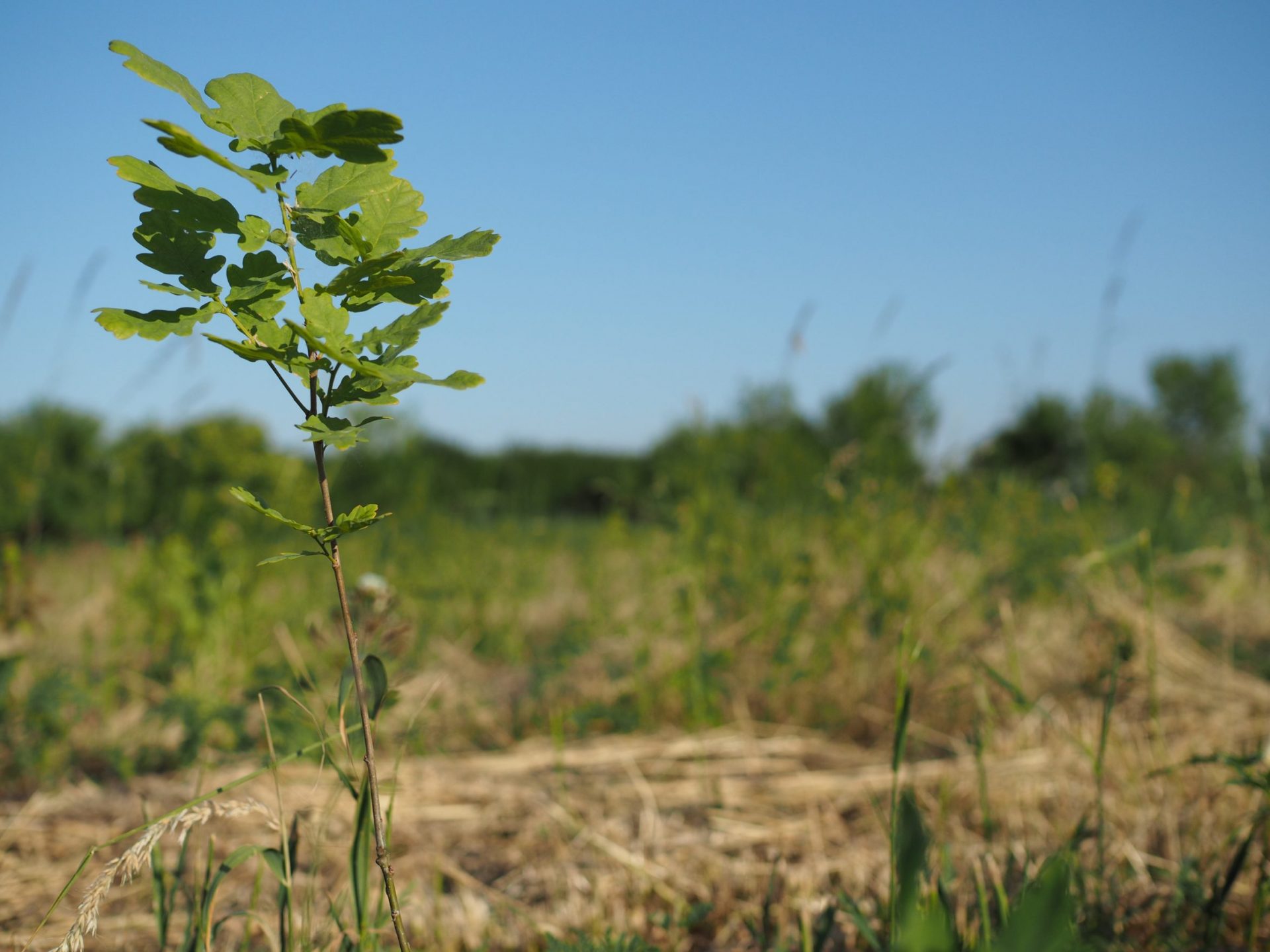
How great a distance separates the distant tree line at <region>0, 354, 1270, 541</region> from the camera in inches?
130

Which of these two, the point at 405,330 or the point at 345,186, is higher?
the point at 345,186

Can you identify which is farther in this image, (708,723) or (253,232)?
(708,723)

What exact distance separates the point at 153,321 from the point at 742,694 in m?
2.27

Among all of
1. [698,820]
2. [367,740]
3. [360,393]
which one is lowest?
[698,820]

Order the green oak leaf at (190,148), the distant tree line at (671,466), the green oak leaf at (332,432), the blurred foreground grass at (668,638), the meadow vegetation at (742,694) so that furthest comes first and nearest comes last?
the distant tree line at (671,466)
the blurred foreground grass at (668,638)
the meadow vegetation at (742,694)
the green oak leaf at (332,432)
the green oak leaf at (190,148)

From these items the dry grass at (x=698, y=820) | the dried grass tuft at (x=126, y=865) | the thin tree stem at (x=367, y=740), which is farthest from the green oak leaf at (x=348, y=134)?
the dry grass at (x=698, y=820)

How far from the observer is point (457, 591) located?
373 cm

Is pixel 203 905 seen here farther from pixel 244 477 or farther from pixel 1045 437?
pixel 1045 437

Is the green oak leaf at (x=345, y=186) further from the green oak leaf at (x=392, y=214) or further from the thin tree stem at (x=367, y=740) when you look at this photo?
the thin tree stem at (x=367, y=740)

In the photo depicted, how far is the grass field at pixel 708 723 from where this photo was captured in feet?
4.51

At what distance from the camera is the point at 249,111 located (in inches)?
28.6

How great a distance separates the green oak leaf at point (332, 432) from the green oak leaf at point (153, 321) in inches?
5.5

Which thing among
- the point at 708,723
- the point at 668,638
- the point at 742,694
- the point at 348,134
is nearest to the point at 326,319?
the point at 348,134

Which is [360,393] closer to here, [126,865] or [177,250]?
[177,250]
